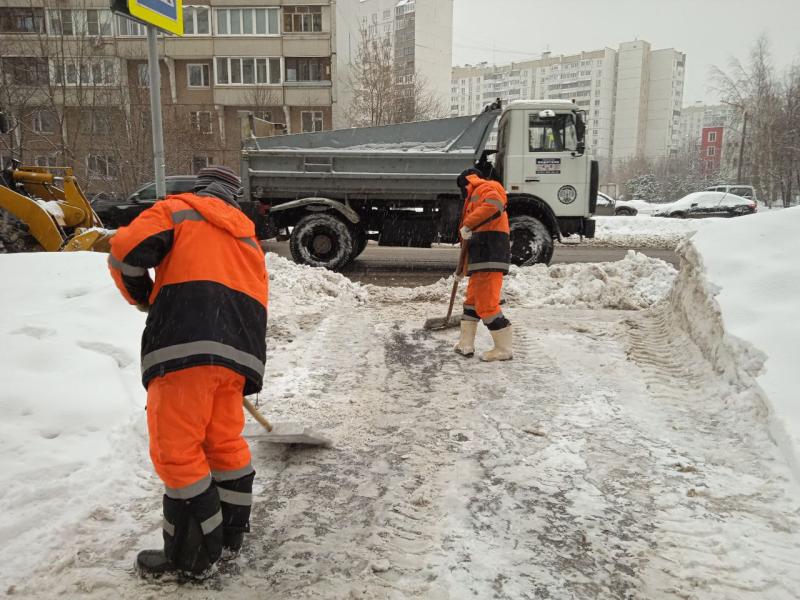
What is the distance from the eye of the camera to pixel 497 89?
8162 centimetres

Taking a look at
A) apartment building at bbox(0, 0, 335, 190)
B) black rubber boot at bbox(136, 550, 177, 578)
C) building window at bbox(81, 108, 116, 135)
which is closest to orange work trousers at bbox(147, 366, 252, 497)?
black rubber boot at bbox(136, 550, 177, 578)

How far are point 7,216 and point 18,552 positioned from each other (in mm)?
6748

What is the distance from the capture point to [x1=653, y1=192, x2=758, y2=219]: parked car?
80.7 ft

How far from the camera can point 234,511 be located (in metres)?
2.38

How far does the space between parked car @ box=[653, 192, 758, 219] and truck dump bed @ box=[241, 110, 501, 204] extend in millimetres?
19220

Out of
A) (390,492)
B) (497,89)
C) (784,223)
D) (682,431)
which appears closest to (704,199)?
(784,223)

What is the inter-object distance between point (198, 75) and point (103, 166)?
41.7 feet

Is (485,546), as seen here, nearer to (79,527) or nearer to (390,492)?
(390,492)

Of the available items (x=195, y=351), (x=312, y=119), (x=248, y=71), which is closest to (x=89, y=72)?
(x=248, y=71)

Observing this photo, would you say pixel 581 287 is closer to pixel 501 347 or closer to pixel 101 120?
pixel 501 347

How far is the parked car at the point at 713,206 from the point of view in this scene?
2461 cm

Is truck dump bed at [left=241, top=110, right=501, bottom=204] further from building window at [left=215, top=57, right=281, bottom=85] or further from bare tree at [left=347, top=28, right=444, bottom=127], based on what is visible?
building window at [left=215, top=57, right=281, bottom=85]

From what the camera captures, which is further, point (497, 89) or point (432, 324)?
point (497, 89)

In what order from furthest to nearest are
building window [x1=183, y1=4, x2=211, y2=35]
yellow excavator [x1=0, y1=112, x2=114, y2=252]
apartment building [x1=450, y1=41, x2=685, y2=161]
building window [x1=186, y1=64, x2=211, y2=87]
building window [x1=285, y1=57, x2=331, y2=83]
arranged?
1. apartment building [x1=450, y1=41, x2=685, y2=161]
2. building window [x1=186, y1=64, x2=211, y2=87]
3. building window [x1=285, y1=57, x2=331, y2=83]
4. building window [x1=183, y1=4, x2=211, y2=35]
5. yellow excavator [x1=0, y1=112, x2=114, y2=252]
